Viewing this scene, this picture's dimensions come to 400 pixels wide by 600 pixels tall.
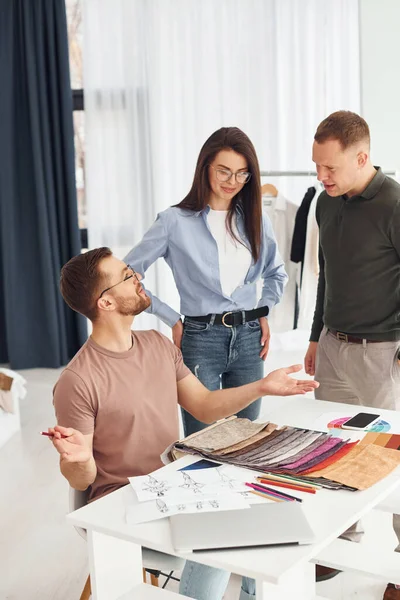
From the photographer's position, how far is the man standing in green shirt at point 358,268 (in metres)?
2.26

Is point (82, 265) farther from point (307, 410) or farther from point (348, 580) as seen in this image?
point (348, 580)

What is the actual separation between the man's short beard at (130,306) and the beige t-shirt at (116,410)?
3.7 inches

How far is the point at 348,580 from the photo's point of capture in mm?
2410

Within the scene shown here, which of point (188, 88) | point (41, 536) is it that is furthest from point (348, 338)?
point (188, 88)

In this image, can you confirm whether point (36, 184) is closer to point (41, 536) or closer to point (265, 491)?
point (41, 536)

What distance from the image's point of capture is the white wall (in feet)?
13.7

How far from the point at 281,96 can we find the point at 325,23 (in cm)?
54

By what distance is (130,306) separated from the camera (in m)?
1.92

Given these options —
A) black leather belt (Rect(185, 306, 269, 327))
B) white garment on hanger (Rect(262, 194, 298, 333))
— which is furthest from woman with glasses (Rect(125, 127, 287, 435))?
white garment on hanger (Rect(262, 194, 298, 333))

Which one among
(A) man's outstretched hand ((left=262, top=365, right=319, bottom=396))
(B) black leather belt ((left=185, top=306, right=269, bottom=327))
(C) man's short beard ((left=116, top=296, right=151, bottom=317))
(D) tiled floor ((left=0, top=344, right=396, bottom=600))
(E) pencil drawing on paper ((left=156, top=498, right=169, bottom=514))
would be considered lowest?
(D) tiled floor ((left=0, top=344, right=396, bottom=600))

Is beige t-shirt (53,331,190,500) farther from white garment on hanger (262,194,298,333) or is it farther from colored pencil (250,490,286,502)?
white garment on hanger (262,194,298,333)

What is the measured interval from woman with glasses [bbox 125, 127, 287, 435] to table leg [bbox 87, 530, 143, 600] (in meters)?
0.88

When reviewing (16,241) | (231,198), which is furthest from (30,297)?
(231,198)

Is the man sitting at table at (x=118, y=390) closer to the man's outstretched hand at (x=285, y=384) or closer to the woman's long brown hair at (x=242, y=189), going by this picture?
the man's outstretched hand at (x=285, y=384)
